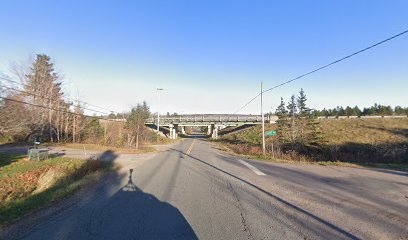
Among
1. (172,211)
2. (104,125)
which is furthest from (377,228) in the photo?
(104,125)

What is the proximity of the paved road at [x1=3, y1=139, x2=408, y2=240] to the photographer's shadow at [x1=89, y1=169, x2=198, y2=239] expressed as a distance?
0.07 feet

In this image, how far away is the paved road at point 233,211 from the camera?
5109 millimetres

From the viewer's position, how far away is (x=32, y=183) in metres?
12.0

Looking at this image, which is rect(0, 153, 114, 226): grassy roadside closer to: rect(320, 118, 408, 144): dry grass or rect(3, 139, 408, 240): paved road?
rect(3, 139, 408, 240): paved road

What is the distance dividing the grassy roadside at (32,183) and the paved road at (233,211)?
1092mm

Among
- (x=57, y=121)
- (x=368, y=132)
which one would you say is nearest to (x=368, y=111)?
(x=368, y=132)

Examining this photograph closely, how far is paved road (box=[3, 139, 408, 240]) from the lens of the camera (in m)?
5.11

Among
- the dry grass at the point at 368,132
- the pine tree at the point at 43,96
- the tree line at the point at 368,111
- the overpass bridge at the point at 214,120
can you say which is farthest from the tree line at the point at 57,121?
the tree line at the point at 368,111

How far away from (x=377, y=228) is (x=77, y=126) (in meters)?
42.0

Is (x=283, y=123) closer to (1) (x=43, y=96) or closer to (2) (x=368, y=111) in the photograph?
(1) (x=43, y=96)

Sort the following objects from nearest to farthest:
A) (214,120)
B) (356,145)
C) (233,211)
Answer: (233,211) → (356,145) → (214,120)

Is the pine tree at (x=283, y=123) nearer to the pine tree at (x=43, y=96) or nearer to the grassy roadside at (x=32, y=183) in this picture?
the grassy roadside at (x=32, y=183)

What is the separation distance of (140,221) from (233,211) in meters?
2.45

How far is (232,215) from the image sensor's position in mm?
6164
